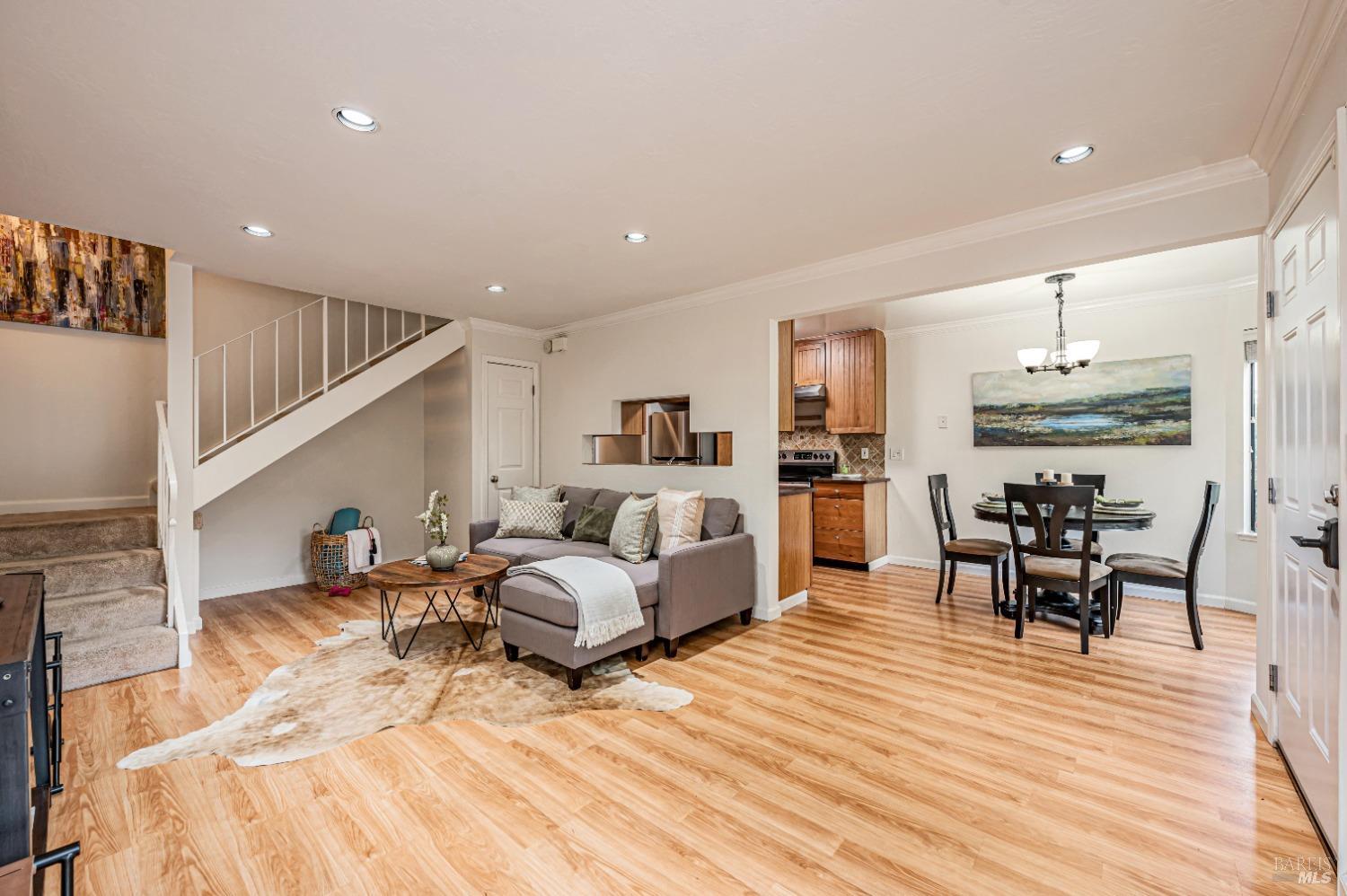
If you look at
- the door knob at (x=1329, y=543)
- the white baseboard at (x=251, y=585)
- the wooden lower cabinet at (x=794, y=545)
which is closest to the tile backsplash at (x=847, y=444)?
the wooden lower cabinet at (x=794, y=545)

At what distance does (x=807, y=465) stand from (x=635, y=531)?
327 centimetres

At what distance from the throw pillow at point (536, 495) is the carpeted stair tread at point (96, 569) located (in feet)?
7.77

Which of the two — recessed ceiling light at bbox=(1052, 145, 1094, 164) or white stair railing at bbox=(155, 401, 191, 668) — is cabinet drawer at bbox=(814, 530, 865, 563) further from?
white stair railing at bbox=(155, 401, 191, 668)

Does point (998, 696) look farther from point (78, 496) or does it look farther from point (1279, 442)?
point (78, 496)

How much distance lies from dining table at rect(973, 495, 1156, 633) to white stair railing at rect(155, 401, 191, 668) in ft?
17.2

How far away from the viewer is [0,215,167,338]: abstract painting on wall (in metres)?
4.04

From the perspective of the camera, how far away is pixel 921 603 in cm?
472

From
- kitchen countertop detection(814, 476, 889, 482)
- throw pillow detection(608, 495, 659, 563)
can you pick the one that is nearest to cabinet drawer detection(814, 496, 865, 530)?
kitchen countertop detection(814, 476, 889, 482)

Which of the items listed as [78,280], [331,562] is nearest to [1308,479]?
[331,562]

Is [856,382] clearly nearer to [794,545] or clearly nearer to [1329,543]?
[794,545]

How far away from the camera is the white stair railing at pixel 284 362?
15.8ft

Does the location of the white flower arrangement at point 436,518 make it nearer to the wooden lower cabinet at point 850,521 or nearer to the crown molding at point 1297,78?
the wooden lower cabinet at point 850,521

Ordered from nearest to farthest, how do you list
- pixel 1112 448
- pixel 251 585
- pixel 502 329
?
pixel 1112 448
pixel 251 585
pixel 502 329

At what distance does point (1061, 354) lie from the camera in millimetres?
4898
